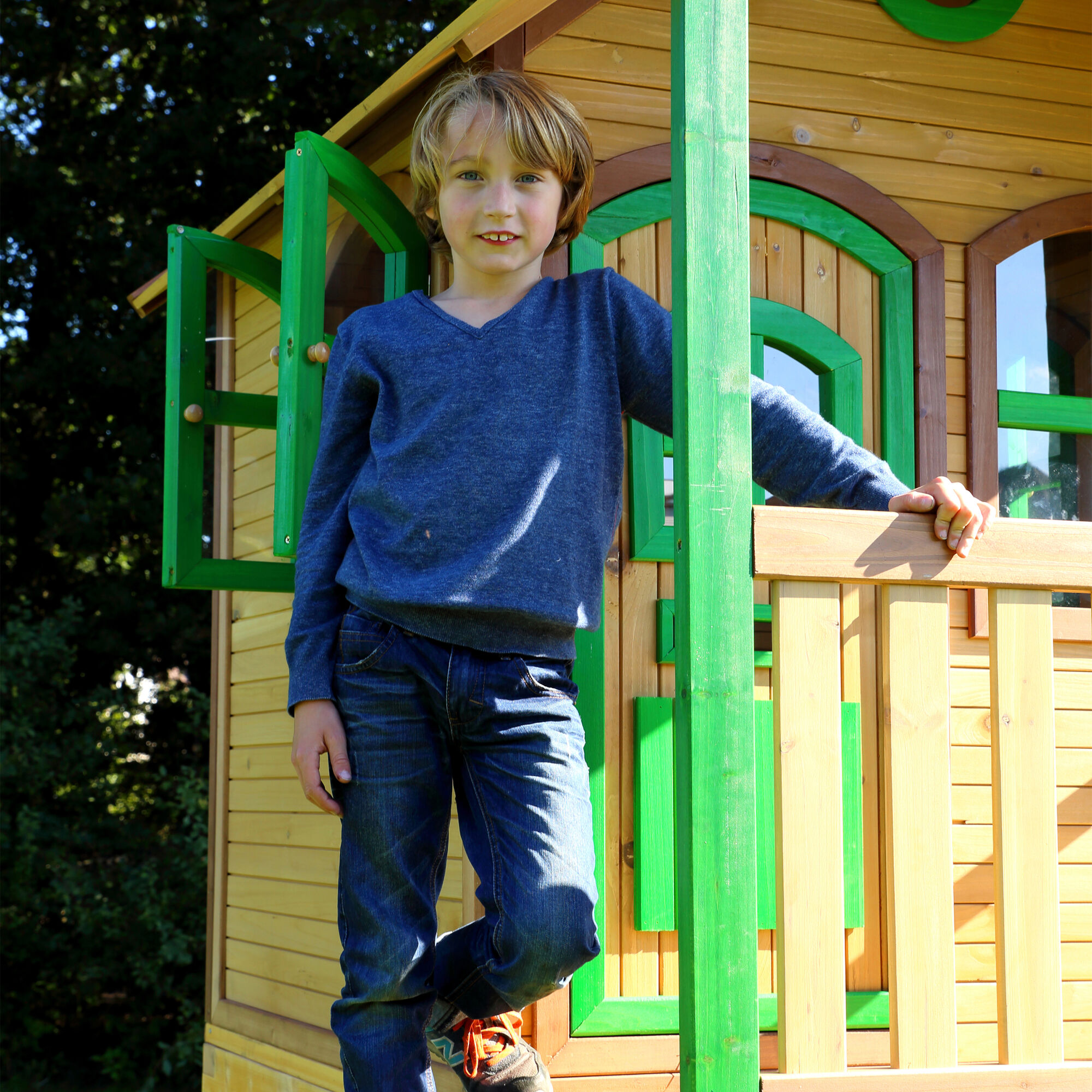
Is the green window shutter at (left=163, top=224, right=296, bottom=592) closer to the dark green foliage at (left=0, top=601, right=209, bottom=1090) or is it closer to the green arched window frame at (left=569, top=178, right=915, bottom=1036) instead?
the green arched window frame at (left=569, top=178, right=915, bottom=1036)

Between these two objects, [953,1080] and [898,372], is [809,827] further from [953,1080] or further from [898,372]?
[898,372]

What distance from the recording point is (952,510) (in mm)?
1992

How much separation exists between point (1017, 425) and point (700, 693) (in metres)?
1.91

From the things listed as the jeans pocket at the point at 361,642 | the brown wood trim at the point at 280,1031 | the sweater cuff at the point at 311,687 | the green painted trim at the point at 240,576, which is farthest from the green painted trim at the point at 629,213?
the brown wood trim at the point at 280,1031

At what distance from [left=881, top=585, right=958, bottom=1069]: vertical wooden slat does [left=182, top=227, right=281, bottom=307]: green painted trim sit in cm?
218

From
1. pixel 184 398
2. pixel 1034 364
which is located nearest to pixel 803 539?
pixel 1034 364

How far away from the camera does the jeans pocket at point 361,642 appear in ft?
7.13

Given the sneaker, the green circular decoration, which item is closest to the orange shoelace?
the sneaker

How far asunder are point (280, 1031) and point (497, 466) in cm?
262

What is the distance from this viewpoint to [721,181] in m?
1.94

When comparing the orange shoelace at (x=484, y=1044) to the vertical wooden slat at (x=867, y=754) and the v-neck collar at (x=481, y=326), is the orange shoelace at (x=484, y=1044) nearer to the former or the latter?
the vertical wooden slat at (x=867, y=754)

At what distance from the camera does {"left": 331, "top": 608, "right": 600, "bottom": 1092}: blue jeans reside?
2.08 metres

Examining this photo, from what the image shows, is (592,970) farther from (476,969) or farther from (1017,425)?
(1017,425)

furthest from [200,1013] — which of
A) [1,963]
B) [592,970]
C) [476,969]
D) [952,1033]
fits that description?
[952,1033]
